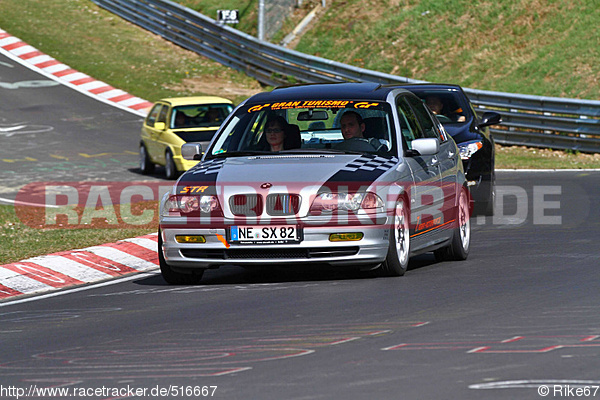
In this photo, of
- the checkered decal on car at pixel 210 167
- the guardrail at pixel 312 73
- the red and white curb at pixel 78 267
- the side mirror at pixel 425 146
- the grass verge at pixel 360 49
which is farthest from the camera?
the grass verge at pixel 360 49

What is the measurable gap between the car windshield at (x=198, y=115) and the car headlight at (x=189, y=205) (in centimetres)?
1275

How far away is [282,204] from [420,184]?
60.5 inches

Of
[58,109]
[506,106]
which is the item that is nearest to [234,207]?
[506,106]

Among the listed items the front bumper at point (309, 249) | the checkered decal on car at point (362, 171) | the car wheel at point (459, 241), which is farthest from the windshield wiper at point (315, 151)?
the car wheel at point (459, 241)

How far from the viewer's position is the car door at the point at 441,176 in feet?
33.7

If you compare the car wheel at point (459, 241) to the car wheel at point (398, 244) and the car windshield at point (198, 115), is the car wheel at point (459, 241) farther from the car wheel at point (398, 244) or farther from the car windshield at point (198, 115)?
the car windshield at point (198, 115)

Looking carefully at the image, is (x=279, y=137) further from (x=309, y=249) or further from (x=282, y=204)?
(x=309, y=249)

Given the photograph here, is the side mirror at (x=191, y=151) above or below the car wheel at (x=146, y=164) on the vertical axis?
above

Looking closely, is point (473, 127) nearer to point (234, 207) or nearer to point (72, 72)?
point (234, 207)

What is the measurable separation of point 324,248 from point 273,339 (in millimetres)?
2215

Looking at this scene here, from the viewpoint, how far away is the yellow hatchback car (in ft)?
70.7

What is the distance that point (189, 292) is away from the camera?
9.33m

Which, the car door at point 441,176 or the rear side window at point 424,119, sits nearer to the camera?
the car door at point 441,176

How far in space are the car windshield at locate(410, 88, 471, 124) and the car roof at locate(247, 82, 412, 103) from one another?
4.81m
